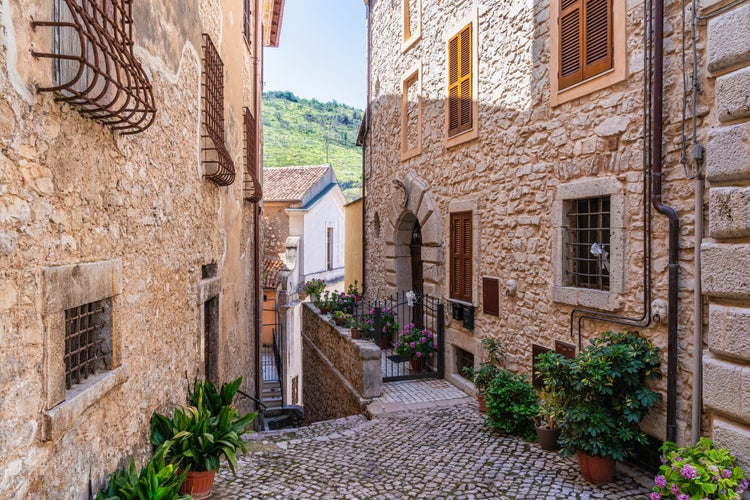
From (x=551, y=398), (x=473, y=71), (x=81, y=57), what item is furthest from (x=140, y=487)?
(x=473, y=71)

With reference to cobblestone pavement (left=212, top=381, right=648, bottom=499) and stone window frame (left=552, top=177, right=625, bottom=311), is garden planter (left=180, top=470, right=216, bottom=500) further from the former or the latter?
stone window frame (left=552, top=177, right=625, bottom=311)

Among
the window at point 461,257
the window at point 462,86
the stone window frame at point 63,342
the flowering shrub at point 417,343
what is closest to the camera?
the stone window frame at point 63,342

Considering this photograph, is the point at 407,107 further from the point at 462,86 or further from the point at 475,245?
the point at 475,245

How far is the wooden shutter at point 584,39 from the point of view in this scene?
5.30m

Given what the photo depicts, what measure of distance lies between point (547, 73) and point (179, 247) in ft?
15.5

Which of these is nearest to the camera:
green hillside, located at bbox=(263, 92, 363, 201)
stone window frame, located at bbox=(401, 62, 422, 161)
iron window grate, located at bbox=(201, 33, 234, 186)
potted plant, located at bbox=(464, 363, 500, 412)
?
iron window grate, located at bbox=(201, 33, 234, 186)

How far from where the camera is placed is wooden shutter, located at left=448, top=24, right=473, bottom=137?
8047mm

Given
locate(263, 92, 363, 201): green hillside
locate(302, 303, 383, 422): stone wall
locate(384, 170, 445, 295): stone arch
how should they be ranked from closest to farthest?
1. locate(302, 303, 383, 422): stone wall
2. locate(384, 170, 445, 295): stone arch
3. locate(263, 92, 363, 201): green hillside

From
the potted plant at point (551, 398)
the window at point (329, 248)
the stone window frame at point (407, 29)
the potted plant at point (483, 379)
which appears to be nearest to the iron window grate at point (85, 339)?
the potted plant at point (551, 398)

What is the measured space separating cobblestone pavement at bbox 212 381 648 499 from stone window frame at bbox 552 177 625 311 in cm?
169

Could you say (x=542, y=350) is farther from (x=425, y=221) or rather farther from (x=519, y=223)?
(x=425, y=221)

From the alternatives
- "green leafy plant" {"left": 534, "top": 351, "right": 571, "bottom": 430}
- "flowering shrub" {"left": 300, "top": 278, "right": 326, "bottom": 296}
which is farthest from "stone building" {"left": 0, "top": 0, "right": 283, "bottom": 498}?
"flowering shrub" {"left": 300, "top": 278, "right": 326, "bottom": 296}

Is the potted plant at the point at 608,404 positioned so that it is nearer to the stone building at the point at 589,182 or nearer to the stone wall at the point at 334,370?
the stone building at the point at 589,182

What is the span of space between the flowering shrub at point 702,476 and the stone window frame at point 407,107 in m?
7.08
